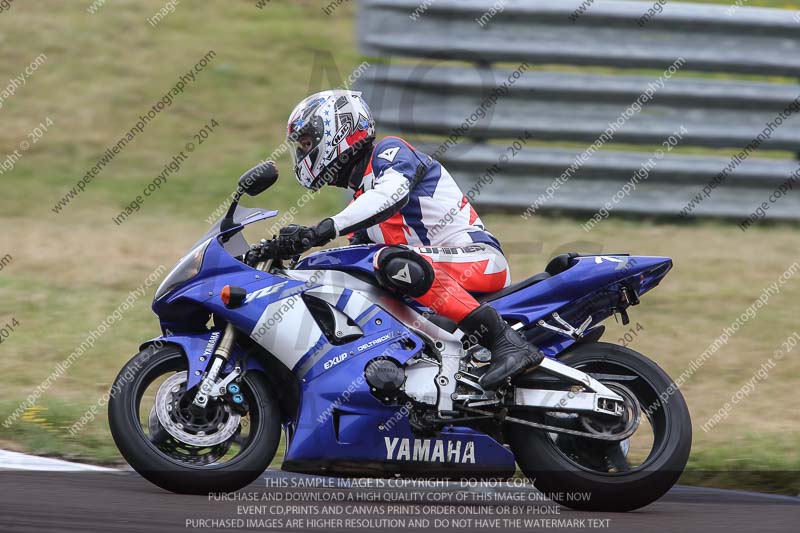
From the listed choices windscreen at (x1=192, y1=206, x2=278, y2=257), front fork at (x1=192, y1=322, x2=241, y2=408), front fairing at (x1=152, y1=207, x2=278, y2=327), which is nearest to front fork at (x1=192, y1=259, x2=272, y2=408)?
front fork at (x1=192, y1=322, x2=241, y2=408)

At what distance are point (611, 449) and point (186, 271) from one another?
2061 millimetres

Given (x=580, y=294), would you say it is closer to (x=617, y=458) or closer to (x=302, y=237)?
(x=617, y=458)

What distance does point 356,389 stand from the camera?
17.6 feet

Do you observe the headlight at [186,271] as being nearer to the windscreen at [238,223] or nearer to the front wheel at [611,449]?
the windscreen at [238,223]

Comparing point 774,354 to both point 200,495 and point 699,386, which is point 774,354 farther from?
point 200,495

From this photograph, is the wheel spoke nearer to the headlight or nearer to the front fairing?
the front fairing

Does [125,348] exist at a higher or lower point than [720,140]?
lower

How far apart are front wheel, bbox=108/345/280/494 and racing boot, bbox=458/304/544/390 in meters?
0.95

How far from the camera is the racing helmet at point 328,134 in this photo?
18.4ft

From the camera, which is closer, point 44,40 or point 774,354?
point 774,354

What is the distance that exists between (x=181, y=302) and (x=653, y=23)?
540cm

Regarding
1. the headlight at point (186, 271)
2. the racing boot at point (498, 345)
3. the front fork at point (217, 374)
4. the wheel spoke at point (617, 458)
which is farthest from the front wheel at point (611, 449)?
the headlight at point (186, 271)

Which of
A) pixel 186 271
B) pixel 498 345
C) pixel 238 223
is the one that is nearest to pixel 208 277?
pixel 186 271

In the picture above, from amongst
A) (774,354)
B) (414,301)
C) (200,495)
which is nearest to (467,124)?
(774,354)
